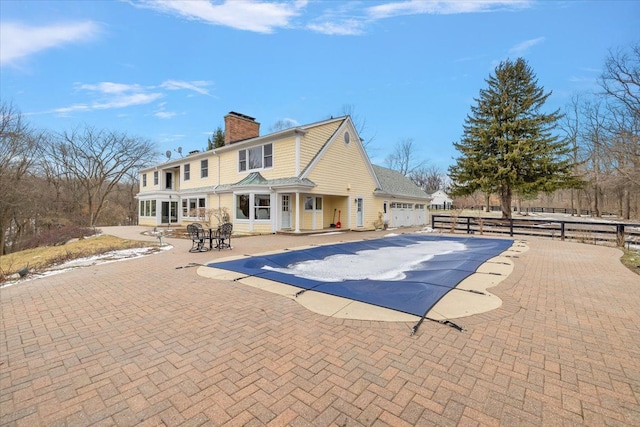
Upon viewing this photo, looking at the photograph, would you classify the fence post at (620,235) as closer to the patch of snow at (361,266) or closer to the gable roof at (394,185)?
the patch of snow at (361,266)

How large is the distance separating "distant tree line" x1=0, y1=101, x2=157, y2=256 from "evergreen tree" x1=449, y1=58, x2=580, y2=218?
3252 cm

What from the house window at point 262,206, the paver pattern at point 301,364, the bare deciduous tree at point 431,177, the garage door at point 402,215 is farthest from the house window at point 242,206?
the bare deciduous tree at point 431,177

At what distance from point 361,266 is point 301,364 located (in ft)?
15.2

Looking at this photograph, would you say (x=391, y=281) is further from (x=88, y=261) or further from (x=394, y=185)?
(x=394, y=185)

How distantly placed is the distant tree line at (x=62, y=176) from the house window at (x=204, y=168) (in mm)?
11658

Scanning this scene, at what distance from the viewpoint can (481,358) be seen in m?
2.74

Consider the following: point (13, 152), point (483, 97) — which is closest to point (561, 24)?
point (483, 97)

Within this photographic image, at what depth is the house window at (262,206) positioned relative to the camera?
15.6 meters

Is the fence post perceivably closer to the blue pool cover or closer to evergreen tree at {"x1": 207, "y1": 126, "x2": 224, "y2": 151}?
the blue pool cover

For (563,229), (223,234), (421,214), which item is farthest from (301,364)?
(421,214)

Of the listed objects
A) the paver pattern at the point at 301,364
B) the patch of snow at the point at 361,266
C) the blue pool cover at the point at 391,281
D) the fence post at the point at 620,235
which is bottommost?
the paver pattern at the point at 301,364

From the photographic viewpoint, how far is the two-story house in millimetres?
15289

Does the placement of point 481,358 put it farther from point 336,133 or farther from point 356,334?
point 336,133

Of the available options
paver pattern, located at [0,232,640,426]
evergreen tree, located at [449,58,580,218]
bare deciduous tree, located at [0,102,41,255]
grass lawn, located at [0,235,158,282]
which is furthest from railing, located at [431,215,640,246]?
bare deciduous tree, located at [0,102,41,255]
